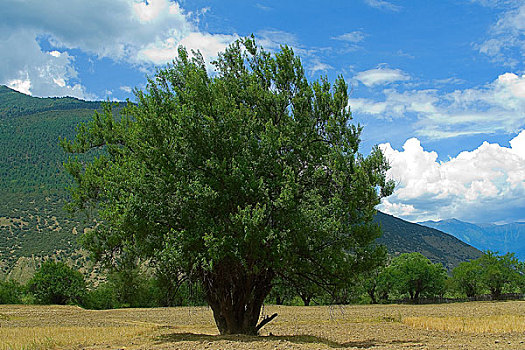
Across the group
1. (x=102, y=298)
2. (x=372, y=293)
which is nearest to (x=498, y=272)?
(x=372, y=293)

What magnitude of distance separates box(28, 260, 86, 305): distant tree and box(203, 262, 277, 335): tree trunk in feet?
177

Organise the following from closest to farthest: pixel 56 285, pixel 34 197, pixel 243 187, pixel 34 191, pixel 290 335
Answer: pixel 243 187 → pixel 290 335 → pixel 56 285 → pixel 34 197 → pixel 34 191

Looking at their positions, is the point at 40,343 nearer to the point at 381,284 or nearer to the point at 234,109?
the point at 234,109

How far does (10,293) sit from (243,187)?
67342 millimetres

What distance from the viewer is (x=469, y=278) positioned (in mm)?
78312

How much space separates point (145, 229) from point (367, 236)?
27.4 feet

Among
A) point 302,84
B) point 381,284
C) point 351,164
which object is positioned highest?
point 302,84

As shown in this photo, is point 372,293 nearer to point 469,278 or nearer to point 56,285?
point 469,278

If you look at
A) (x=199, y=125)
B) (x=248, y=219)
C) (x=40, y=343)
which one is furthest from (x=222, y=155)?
(x=40, y=343)

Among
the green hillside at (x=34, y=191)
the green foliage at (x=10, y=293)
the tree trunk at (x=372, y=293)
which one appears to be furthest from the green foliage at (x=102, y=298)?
the tree trunk at (x=372, y=293)

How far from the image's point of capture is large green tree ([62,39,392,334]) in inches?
598

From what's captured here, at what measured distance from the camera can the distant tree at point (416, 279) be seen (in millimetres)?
77125

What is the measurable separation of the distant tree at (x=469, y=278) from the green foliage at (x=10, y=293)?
7351cm

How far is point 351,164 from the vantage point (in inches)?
660
